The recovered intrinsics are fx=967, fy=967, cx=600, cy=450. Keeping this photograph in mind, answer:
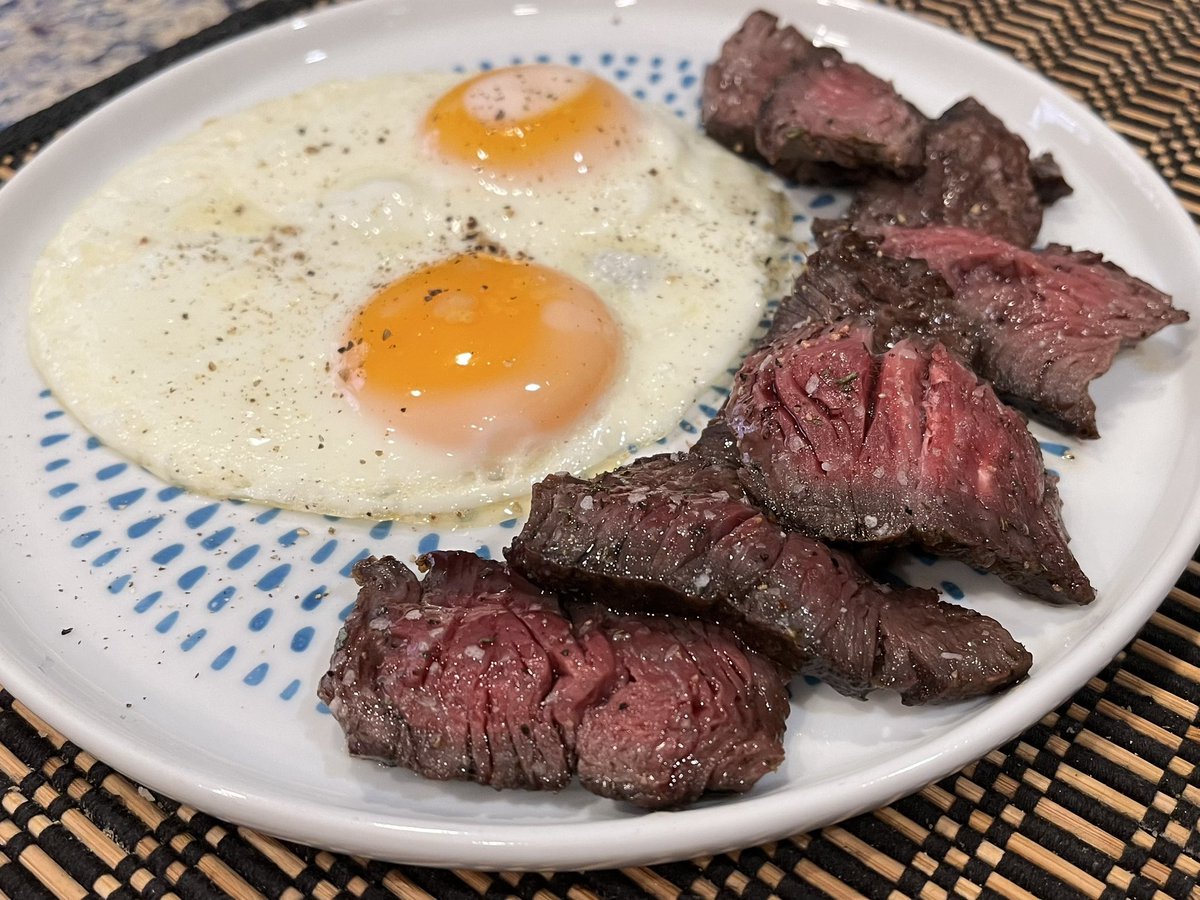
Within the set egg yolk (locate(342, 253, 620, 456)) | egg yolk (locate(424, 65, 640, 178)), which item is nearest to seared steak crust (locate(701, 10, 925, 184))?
egg yolk (locate(424, 65, 640, 178))

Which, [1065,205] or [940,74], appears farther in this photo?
[940,74]

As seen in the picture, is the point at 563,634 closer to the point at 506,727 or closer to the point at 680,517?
the point at 506,727

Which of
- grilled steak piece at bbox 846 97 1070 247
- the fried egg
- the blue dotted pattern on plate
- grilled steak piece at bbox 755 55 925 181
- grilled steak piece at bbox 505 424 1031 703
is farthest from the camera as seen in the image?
grilled steak piece at bbox 755 55 925 181

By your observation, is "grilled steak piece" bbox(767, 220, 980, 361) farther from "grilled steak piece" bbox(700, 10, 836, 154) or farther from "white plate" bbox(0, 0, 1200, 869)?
"grilled steak piece" bbox(700, 10, 836, 154)

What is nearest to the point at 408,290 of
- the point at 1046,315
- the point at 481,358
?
the point at 481,358

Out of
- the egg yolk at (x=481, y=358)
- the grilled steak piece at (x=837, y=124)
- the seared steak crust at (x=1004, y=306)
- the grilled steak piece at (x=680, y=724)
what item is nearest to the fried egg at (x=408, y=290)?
the egg yolk at (x=481, y=358)

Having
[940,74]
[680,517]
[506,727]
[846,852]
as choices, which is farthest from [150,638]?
[940,74]

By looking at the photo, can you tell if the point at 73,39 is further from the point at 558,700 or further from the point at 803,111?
the point at 558,700

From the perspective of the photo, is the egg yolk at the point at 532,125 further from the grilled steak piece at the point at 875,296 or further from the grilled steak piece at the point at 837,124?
the grilled steak piece at the point at 875,296
